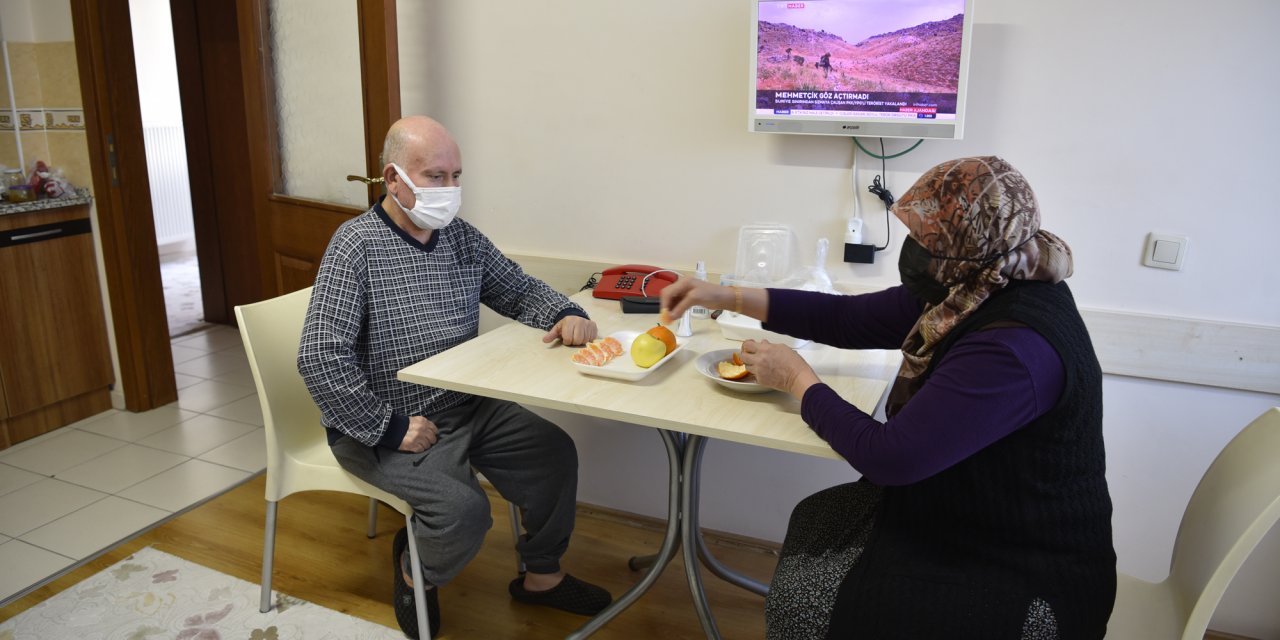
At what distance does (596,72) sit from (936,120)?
978mm

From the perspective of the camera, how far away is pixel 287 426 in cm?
219

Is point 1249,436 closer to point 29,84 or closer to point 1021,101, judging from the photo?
point 1021,101

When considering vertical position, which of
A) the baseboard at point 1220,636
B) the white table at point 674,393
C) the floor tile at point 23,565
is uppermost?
the white table at point 674,393

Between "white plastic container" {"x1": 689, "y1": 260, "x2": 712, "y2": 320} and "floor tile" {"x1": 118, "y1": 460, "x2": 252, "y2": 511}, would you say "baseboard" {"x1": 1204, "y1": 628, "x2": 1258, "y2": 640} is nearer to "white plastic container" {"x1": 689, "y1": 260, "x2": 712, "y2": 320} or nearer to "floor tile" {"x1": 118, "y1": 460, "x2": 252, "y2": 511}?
"white plastic container" {"x1": 689, "y1": 260, "x2": 712, "y2": 320}

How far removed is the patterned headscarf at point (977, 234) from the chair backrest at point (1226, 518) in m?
0.44

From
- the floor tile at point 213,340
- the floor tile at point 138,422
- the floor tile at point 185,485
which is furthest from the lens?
the floor tile at point 213,340

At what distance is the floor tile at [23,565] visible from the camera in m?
2.40

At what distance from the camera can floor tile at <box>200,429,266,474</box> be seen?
3.15 m

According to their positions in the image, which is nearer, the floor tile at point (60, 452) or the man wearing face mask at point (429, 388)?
the man wearing face mask at point (429, 388)

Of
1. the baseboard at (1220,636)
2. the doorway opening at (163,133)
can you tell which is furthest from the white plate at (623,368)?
the doorway opening at (163,133)

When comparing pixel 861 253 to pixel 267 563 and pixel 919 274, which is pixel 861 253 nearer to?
pixel 919 274

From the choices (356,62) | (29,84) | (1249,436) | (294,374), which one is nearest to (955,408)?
(1249,436)

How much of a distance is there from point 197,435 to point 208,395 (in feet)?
1.47

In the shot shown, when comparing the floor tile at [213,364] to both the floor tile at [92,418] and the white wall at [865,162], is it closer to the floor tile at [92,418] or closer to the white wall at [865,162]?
the floor tile at [92,418]
